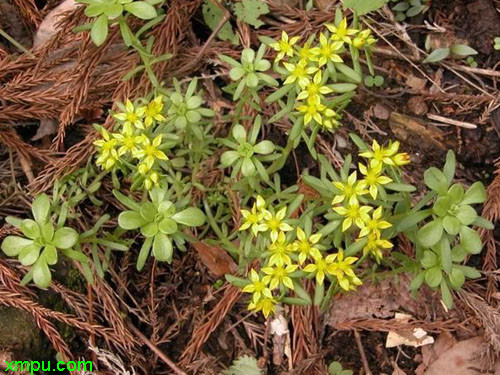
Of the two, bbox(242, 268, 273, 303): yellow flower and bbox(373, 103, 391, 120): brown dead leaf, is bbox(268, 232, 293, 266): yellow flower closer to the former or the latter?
bbox(242, 268, 273, 303): yellow flower

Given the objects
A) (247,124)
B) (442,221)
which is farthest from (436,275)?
(247,124)

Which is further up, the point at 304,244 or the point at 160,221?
the point at 160,221

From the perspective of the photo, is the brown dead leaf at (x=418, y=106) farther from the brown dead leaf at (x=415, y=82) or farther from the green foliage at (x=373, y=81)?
the green foliage at (x=373, y=81)

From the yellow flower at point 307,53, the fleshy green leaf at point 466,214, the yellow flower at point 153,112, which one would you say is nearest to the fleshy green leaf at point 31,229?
the yellow flower at point 153,112

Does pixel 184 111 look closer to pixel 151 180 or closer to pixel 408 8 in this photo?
pixel 151 180

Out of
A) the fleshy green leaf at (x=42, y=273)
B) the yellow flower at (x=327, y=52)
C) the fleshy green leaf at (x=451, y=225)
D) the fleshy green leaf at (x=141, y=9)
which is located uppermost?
the fleshy green leaf at (x=141, y=9)

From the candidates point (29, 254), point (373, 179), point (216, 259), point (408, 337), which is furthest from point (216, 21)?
point (408, 337)
